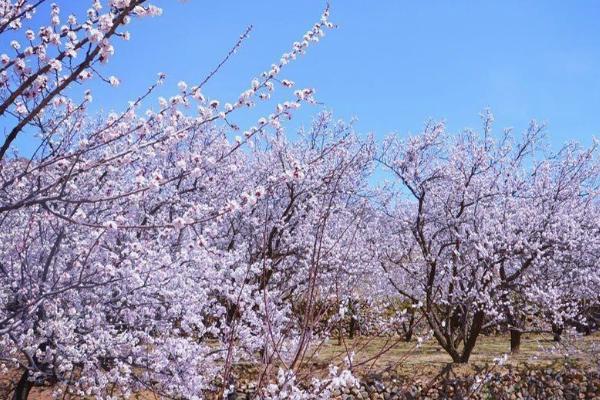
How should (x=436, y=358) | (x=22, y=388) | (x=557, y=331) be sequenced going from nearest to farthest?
(x=22, y=388), (x=436, y=358), (x=557, y=331)

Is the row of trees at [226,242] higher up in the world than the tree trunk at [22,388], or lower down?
higher up

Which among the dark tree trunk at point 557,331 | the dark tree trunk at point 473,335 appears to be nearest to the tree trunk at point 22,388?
the dark tree trunk at point 473,335

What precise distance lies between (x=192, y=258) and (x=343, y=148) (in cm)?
873

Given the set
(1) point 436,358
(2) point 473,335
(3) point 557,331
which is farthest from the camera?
(3) point 557,331

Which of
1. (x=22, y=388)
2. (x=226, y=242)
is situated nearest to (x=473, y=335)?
(x=226, y=242)

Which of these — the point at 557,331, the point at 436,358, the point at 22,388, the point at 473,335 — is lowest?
the point at 22,388

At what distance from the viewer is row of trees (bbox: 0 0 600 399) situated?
3.37 meters

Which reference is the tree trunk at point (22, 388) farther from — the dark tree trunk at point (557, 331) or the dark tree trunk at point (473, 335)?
the dark tree trunk at point (557, 331)

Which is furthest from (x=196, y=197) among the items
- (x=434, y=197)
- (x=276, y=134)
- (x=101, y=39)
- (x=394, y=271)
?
(x=101, y=39)

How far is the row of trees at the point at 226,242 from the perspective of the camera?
3.37m

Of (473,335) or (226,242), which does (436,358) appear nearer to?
(473,335)

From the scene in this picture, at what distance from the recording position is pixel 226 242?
12461 mm

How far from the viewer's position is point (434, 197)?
1312cm

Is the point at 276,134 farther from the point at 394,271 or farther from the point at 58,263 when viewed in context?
the point at 58,263
